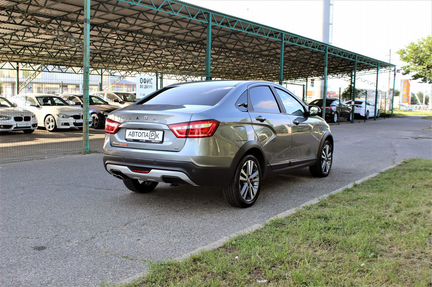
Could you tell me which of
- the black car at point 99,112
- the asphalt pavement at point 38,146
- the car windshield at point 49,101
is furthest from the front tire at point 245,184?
the car windshield at point 49,101

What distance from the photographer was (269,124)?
20.2 ft

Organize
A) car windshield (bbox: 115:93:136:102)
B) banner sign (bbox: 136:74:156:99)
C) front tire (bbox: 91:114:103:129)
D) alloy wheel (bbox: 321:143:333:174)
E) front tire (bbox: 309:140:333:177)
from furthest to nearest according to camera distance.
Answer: car windshield (bbox: 115:93:136:102) → front tire (bbox: 91:114:103:129) → banner sign (bbox: 136:74:156:99) → alloy wheel (bbox: 321:143:333:174) → front tire (bbox: 309:140:333:177)

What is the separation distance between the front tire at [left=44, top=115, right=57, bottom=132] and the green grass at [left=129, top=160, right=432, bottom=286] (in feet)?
47.3

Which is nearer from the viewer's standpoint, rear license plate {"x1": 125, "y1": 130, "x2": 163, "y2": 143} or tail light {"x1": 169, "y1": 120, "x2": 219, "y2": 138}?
tail light {"x1": 169, "y1": 120, "x2": 219, "y2": 138}

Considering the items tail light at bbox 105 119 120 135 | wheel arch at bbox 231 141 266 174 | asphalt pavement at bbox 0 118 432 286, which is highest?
tail light at bbox 105 119 120 135

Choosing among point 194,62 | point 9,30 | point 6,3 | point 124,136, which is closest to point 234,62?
point 194,62

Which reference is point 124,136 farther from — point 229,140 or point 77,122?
point 77,122

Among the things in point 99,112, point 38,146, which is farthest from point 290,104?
point 99,112

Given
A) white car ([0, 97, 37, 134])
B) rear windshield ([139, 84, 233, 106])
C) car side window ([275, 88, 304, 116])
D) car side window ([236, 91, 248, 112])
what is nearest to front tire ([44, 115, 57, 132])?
white car ([0, 97, 37, 134])

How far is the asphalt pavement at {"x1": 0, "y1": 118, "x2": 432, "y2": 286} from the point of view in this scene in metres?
3.66

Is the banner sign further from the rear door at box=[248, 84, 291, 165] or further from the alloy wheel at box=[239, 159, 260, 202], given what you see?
the alloy wheel at box=[239, 159, 260, 202]

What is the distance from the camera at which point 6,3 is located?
18.4 metres

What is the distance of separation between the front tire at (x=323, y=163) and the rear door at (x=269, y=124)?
4.62ft

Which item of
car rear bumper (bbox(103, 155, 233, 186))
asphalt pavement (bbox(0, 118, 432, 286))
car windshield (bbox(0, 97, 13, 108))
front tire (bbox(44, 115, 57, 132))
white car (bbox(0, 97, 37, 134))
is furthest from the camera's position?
front tire (bbox(44, 115, 57, 132))
